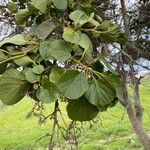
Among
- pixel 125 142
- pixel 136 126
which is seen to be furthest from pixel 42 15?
pixel 125 142

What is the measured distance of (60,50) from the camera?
0.81 meters

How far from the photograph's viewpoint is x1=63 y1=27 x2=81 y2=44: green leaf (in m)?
0.81

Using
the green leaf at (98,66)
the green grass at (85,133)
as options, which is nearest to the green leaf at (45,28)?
the green leaf at (98,66)

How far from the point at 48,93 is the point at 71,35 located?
113 millimetres

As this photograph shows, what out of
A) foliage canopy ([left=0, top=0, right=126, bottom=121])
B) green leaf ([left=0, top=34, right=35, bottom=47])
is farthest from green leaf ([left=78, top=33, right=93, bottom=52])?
green leaf ([left=0, top=34, right=35, bottom=47])

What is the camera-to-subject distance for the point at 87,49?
0.82 metres

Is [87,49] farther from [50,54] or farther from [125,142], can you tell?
[125,142]

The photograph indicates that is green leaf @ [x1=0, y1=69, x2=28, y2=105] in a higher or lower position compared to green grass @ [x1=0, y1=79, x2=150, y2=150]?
higher

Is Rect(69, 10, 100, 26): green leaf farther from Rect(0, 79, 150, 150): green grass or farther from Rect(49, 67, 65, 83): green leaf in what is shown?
Answer: Rect(0, 79, 150, 150): green grass

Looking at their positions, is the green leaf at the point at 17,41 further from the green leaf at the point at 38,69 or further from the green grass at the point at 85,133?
the green grass at the point at 85,133

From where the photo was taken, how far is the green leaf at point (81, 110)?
821 mm

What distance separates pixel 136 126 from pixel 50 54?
3.48 metres

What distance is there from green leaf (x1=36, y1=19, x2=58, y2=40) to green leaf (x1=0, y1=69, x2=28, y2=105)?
85 mm

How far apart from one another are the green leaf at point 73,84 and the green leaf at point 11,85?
0.08 metres
